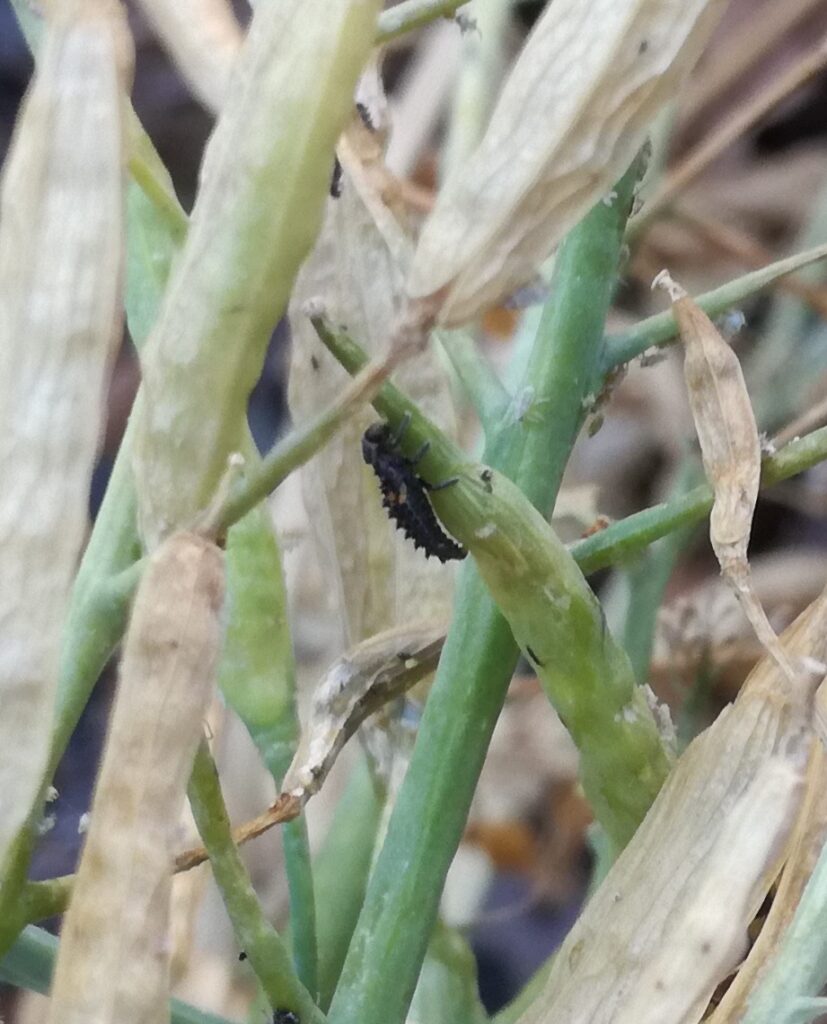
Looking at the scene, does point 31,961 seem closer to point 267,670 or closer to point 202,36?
point 267,670

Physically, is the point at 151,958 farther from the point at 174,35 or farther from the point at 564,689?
the point at 174,35

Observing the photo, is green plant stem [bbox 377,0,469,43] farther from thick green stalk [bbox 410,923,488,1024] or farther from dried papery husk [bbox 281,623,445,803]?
thick green stalk [bbox 410,923,488,1024]

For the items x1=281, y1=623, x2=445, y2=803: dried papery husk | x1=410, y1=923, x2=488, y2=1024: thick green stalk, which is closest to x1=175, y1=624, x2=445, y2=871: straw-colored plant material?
x1=281, y1=623, x2=445, y2=803: dried papery husk

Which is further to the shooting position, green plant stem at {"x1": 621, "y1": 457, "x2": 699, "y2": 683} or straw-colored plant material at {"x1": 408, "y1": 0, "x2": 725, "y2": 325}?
green plant stem at {"x1": 621, "y1": 457, "x2": 699, "y2": 683}

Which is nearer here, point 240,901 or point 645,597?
point 240,901

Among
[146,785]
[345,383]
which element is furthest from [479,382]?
[146,785]

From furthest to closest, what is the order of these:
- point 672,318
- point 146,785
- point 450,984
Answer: point 450,984 → point 672,318 → point 146,785

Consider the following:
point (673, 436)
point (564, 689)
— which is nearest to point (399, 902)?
point (564, 689)
